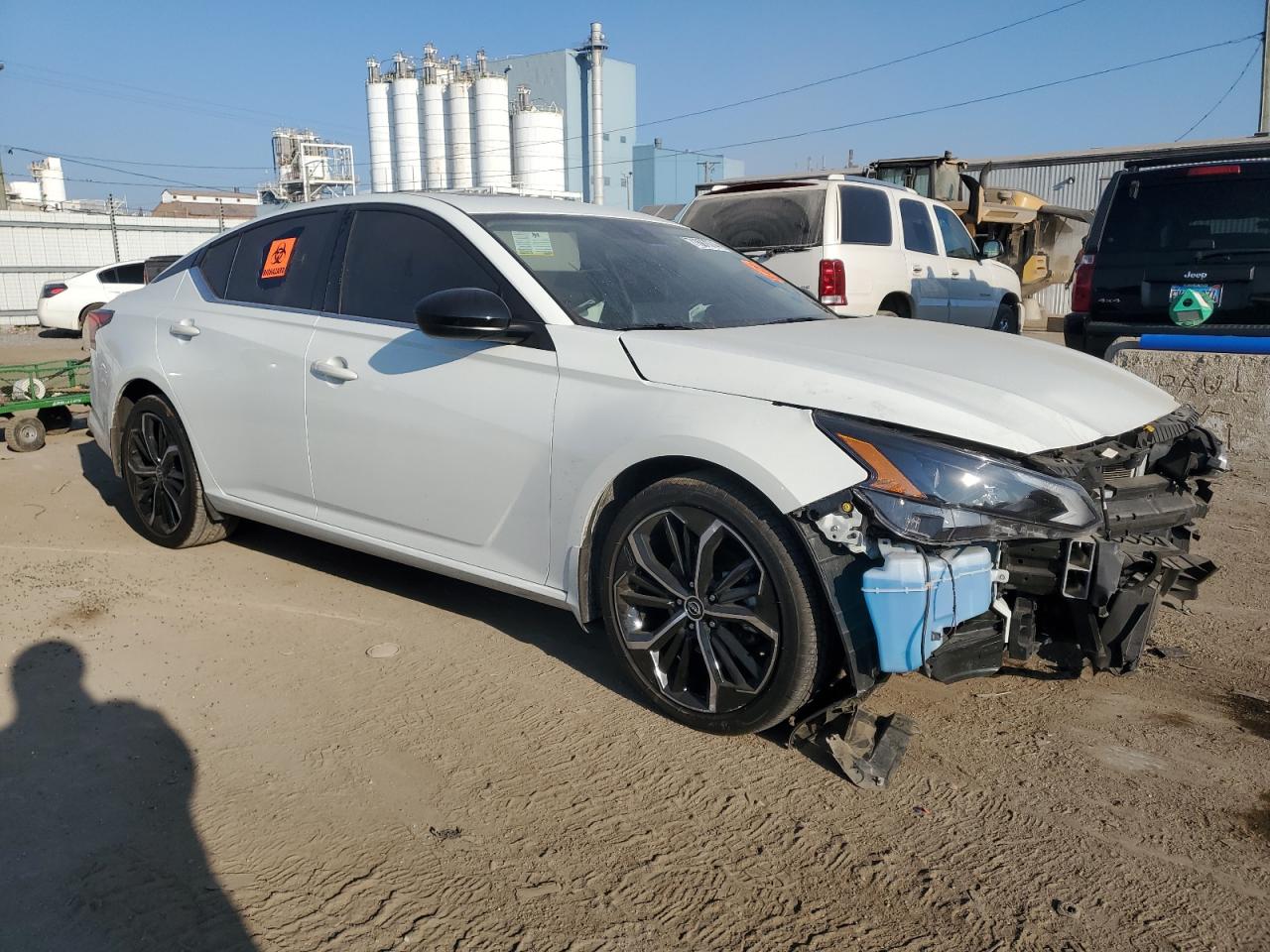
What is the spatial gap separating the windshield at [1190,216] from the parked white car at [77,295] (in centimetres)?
1969

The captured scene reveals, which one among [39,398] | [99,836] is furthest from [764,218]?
[99,836]

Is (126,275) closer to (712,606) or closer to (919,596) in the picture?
(712,606)

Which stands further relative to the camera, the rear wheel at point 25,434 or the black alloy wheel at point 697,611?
the rear wheel at point 25,434

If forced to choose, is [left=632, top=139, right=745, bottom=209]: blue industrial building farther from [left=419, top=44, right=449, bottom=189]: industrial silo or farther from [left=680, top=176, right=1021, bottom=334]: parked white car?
[left=680, top=176, right=1021, bottom=334]: parked white car

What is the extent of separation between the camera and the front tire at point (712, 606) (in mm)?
2918

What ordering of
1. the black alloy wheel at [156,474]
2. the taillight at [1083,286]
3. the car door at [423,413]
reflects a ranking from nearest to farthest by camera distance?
the car door at [423,413] → the black alloy wheel at [156,474] → the taillight at [1083,286]

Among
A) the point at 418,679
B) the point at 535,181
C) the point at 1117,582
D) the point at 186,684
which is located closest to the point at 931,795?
the point at 1117,582

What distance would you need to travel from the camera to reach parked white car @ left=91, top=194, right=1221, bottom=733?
2820mm

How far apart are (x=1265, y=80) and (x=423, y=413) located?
23135mm

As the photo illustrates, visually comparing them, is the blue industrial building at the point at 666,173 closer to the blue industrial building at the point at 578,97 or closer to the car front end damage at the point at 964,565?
the blue industrial building at the point at 578,97

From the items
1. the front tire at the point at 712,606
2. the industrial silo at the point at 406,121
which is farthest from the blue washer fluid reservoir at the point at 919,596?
the industrial silo at the point at 406,121

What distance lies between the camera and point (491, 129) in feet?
160

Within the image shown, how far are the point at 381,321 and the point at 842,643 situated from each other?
231 centimetres

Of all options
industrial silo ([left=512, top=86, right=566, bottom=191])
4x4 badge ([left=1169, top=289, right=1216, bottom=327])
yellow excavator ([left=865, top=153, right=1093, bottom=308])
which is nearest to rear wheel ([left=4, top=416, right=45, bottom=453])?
4x4 badge ([left=1169, top=289, right=1216, bottom=327])
